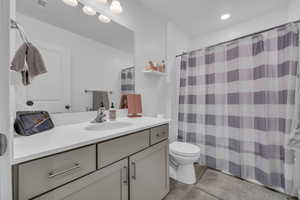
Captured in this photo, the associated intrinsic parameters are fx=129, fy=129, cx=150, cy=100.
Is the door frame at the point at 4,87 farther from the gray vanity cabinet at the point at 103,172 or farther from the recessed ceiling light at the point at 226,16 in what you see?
the recessed ceiling light at the point at 226,16

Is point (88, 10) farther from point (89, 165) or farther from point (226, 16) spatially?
point (226, 16)

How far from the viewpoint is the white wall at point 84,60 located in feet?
3.32

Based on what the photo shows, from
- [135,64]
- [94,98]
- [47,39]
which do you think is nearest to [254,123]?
[135,64]

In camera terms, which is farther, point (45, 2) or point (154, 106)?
point (154, 106)

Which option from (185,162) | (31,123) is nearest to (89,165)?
(31,123)

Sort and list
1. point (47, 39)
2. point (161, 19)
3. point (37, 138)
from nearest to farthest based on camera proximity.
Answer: point (37, 138) < point (47, 39) < point (161, 19)

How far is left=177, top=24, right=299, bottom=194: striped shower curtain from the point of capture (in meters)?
1.39

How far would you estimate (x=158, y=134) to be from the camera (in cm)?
127

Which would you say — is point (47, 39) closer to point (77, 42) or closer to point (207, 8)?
point (77, 42)

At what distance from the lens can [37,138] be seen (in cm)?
77

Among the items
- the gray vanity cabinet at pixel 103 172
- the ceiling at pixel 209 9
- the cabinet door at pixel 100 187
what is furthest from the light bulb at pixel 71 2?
the cabinet door at pixel 100 187

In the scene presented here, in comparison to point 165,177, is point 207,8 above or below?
above

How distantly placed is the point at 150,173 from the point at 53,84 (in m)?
1.14

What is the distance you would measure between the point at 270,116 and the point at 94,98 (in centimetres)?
198
